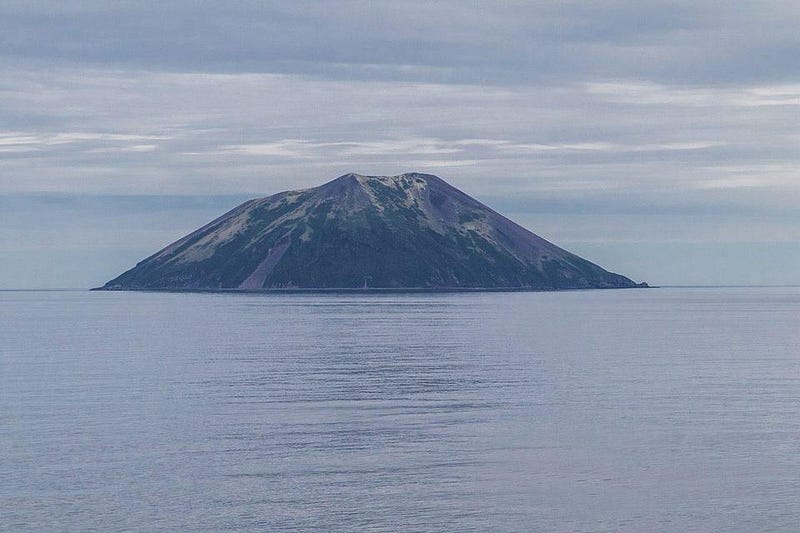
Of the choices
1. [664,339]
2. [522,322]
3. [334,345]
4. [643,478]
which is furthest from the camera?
[522,322]

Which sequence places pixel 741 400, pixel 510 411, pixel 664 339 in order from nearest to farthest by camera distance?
pixel 510 411 < pixel 741 400 < pixel 664 339

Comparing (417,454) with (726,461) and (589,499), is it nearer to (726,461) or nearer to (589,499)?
(589,499)

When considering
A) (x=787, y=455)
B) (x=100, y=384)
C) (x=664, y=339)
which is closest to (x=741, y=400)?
(x=787, y=455)

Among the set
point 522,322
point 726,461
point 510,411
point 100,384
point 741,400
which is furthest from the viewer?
point 522,322

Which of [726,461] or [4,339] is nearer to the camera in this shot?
[726,461]

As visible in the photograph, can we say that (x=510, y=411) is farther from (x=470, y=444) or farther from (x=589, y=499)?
(x=589, y=499)

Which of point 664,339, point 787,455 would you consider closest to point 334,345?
point 664,339
